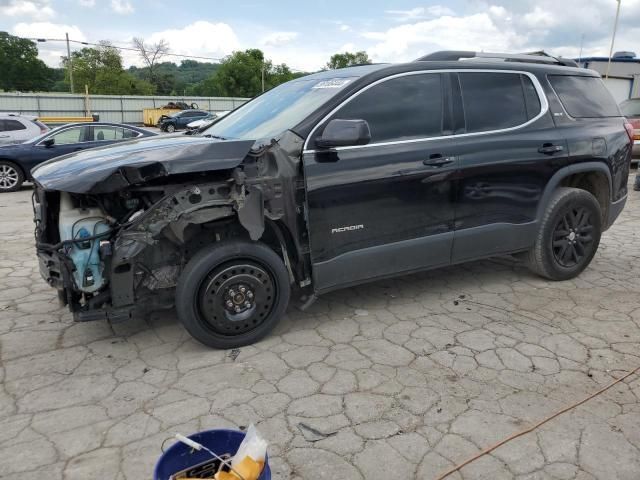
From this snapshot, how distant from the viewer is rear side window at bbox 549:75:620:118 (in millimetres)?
4559

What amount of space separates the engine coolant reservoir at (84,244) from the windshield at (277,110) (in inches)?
48.5

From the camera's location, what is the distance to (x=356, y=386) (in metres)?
3.03

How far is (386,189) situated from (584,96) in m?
Result: 2.42

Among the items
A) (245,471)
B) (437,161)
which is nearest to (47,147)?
(437,161)

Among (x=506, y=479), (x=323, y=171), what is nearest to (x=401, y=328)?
(x=323, y=171)

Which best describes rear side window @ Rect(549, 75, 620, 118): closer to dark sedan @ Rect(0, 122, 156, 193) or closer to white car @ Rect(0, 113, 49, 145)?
dark sedan @ Rect(0, 122, 156, 193)

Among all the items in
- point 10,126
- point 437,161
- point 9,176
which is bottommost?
point 9,176

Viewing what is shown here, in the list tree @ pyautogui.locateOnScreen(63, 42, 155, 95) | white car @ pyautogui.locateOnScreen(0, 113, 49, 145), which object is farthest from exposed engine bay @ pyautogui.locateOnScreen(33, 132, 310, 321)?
tree @ pyautogui.locateOnScreen(63, 42, 155, 95)

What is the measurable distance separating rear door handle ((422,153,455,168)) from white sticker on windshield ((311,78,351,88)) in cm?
82

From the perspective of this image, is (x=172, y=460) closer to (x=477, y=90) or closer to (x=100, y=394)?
(x=100, y=394)

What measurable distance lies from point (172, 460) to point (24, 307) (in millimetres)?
3080

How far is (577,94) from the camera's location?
15.3 ft

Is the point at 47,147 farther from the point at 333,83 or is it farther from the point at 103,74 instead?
the point at 103,74

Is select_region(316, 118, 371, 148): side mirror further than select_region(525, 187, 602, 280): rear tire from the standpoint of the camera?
No
